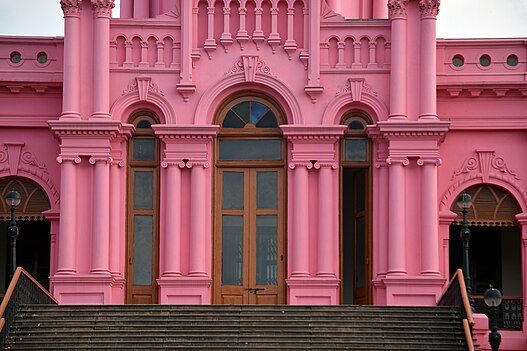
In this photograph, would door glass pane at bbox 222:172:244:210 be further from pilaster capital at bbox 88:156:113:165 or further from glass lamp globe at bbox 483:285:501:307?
glass lamp globe at bbox 483:285:501:307

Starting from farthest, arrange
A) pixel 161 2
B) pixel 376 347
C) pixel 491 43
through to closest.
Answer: pixel 161 2 → pixel 491 43 → pixel 376 347

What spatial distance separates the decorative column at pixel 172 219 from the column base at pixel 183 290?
10.0 inches

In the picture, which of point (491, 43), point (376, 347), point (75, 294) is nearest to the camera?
point (376, 347)

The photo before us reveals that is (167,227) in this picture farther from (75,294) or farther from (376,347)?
(376,347)

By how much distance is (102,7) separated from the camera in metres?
43.8

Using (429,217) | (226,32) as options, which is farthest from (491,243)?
(226,32)

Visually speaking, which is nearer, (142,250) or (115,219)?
(115,219)

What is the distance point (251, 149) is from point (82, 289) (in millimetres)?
5801

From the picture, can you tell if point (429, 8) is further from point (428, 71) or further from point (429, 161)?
point (429, 161)

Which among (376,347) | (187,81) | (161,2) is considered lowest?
(376,347)

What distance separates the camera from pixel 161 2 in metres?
48.5

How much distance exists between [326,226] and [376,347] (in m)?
6.74

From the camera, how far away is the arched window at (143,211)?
143 ft

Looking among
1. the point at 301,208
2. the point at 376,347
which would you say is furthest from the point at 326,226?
the point at 376,347
